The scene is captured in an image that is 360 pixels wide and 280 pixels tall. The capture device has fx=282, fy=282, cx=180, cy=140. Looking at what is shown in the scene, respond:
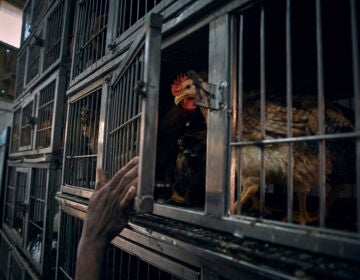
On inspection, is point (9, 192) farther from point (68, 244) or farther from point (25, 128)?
point (68, 244)

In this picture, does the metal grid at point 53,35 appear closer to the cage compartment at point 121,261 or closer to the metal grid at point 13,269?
the cage compartment at point 121,261

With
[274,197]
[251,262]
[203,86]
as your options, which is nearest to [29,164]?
[274,197]

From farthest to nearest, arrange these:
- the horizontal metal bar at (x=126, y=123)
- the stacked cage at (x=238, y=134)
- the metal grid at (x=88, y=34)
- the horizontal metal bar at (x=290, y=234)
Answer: the metal grid at (x=88, y=34), the horizontal metal bar at (x=126, y=123), the stacked cage at (x=238, y=134), the horizontal metal bar at (x=290, y=234)

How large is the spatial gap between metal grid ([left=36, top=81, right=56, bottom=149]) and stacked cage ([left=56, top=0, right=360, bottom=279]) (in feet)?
5.07

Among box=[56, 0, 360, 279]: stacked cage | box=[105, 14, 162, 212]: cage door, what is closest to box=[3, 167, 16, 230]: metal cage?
box=[56, 0, 360, 279]: stacked cage

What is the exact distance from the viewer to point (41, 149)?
10.6 feet

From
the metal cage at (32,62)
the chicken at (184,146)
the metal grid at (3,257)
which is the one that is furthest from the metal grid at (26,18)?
the chicken at (184,146)

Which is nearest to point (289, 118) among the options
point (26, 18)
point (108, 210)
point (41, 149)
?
point (108, 210)

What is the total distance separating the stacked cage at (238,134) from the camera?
833 mm

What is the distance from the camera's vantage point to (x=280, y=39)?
55.4 inches

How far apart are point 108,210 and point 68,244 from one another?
4.96 ft

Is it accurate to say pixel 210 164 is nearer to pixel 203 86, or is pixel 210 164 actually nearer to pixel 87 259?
pixel 203 86

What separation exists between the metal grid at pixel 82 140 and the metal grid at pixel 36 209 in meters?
1.04

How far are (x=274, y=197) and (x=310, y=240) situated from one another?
4.90 ft
